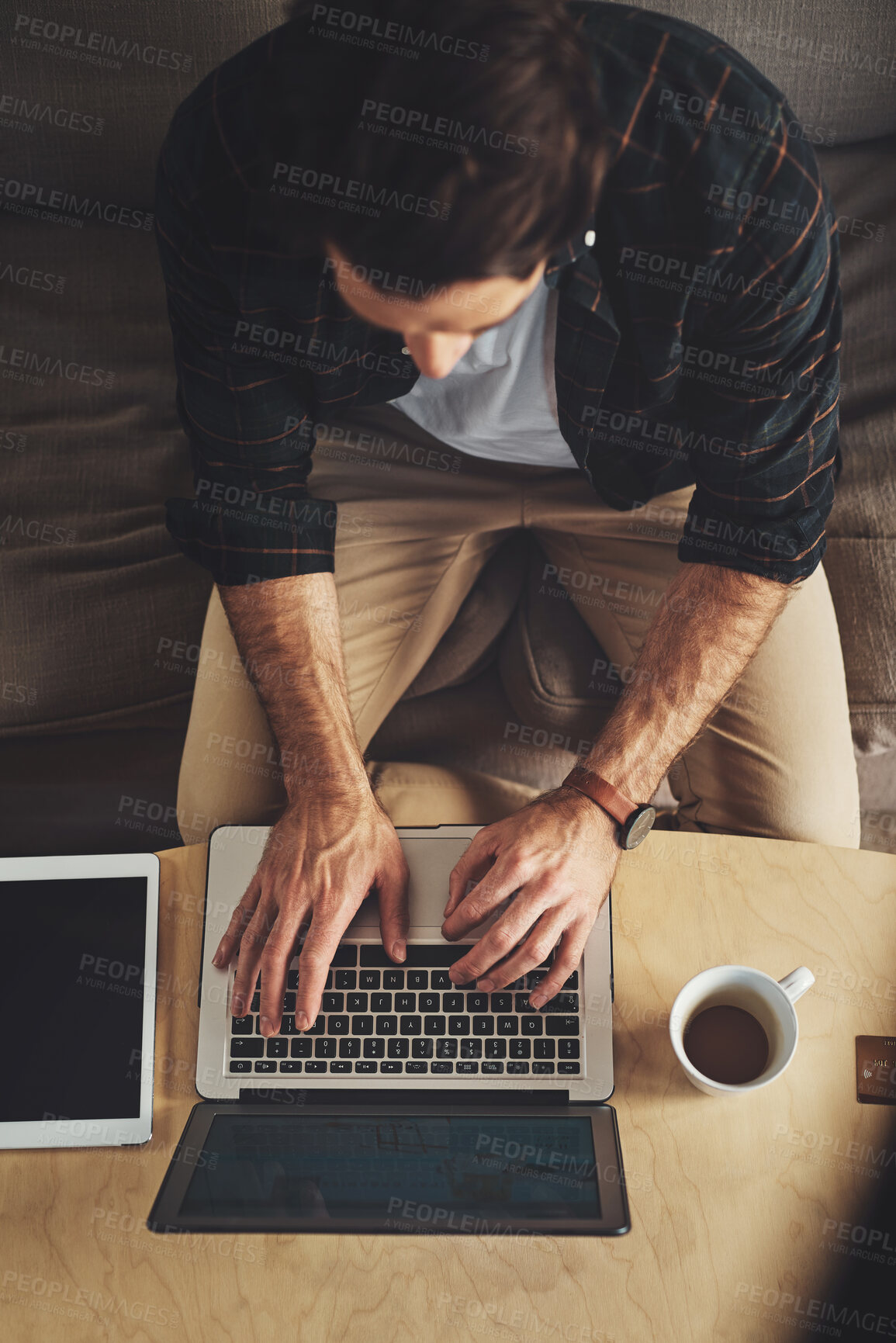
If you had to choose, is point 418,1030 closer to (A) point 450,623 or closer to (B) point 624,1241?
(B) point 624,1241

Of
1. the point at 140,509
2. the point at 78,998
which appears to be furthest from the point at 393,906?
the point at 140,509

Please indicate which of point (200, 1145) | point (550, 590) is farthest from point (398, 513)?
point (200, 1145)

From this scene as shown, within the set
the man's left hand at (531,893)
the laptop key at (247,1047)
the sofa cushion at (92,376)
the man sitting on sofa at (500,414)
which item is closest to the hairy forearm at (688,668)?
the man sitting on sofa at (500,414)

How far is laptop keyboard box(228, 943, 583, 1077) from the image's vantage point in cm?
79

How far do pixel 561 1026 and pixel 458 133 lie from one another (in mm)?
715

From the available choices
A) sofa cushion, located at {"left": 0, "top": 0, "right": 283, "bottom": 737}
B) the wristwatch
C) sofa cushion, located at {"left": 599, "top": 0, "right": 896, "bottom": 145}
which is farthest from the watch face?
sofa cushion, located at {"left": 599, "top": 0, "right": 896, "bottom": 145}

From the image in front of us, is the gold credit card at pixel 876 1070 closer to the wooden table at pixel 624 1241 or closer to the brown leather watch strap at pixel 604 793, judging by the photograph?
the wooden table at pixel 624 1241

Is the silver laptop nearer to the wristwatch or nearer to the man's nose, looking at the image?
the wristwatch

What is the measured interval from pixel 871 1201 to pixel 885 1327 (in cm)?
14

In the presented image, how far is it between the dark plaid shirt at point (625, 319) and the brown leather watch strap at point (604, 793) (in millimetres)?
280

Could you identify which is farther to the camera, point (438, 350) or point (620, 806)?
point (620, 806)

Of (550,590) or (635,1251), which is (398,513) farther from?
(635,1251)

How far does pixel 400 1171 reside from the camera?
715 mm

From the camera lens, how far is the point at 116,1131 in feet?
2.55
